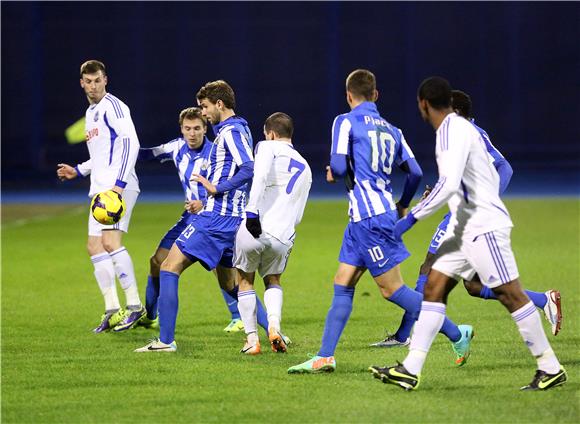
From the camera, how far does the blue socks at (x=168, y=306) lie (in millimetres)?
8180

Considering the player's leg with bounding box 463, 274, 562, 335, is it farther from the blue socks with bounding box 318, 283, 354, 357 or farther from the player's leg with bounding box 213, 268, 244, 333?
the player's leg with bounding box 213, 268, 244, 333

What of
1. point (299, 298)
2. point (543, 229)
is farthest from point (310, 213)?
point (299, 298)

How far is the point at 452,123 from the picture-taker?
6539 mm

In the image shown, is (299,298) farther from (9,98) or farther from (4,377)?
(9,98)

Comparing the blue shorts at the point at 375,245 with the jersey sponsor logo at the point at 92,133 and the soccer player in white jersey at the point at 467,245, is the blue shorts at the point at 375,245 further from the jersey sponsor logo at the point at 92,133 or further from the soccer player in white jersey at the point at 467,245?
the jersey sponsor logo at the point at 92,133

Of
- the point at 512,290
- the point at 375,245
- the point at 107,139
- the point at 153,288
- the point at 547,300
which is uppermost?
the point at 107,139

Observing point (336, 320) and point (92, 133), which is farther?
point (92, 133)

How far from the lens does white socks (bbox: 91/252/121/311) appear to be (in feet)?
31.6

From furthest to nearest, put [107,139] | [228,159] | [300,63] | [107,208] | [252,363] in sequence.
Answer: [300,63]
[107,139]
[107,208]
[228,159]
[252,363]

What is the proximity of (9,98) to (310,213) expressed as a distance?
13.9m

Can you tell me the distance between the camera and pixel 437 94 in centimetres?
667

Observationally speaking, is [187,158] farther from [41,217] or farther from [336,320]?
[41,217]

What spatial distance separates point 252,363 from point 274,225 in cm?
103

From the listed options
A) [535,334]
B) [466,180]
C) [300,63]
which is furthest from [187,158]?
[300,63]
